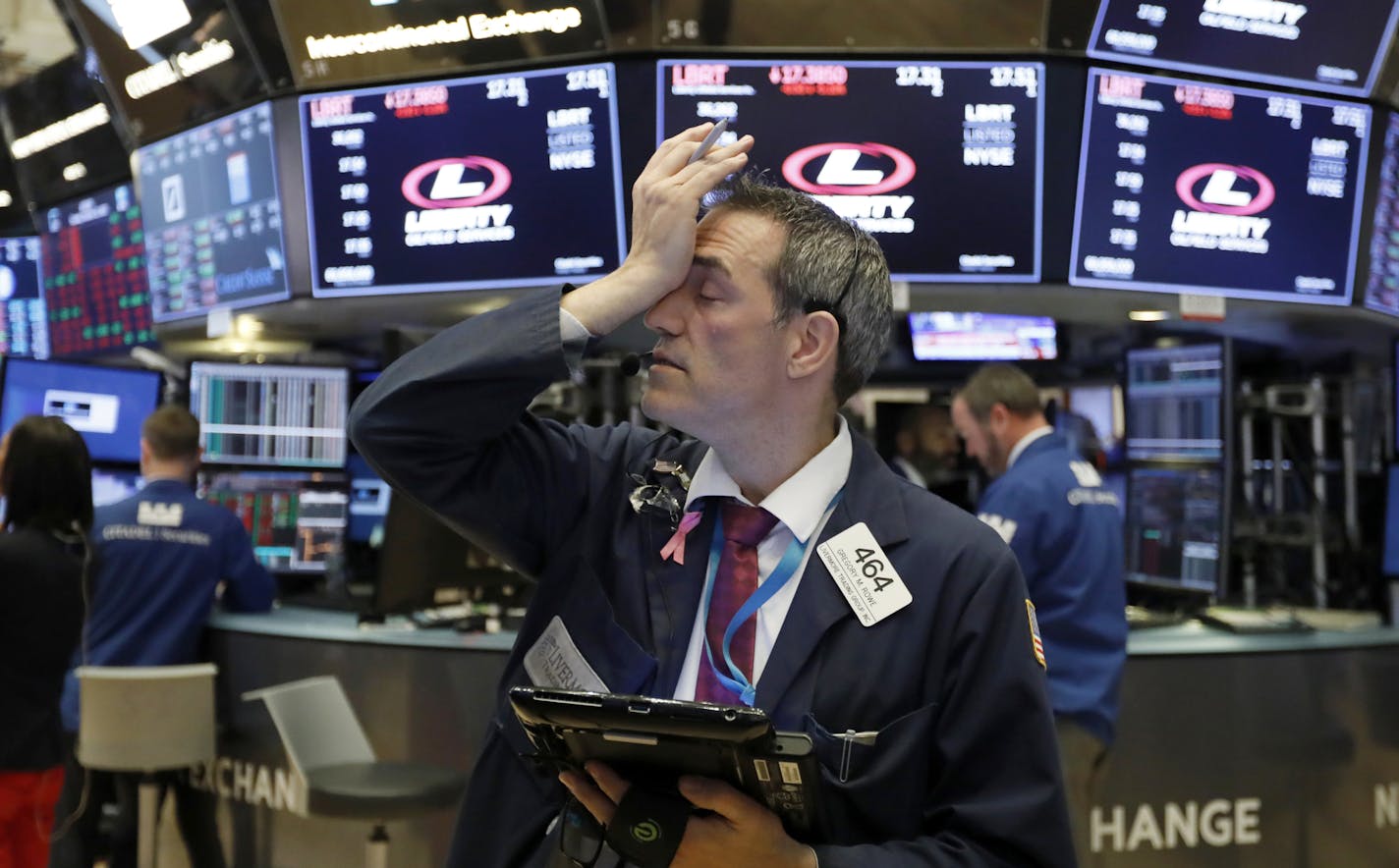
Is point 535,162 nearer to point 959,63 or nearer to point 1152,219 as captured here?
point 959,63

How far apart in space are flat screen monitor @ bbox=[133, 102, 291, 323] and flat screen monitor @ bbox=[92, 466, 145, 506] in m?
0.71

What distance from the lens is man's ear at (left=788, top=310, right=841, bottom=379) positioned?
146 cm

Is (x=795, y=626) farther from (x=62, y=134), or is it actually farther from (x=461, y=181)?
(x=62, y=134)

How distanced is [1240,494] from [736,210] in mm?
4809

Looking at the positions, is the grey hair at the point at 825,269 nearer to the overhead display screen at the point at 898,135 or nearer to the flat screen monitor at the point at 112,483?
the overhead display screen at the point at 898,135

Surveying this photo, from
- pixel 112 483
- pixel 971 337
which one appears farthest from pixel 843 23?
pixel 112 483

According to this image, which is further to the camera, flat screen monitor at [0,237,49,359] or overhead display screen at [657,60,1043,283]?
flat screen monitor at [0,237,49,359]

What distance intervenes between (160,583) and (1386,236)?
4.10 m

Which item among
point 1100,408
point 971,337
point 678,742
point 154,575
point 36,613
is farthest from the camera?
point 1100,408

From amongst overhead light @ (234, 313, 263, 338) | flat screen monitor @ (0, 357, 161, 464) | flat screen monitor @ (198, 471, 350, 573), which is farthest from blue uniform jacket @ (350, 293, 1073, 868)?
flat screen monitor @ (0, 357, 161, 464)

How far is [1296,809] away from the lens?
4082mm

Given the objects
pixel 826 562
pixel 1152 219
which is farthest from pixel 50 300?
pixel 826 562

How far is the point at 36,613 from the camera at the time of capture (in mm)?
2949

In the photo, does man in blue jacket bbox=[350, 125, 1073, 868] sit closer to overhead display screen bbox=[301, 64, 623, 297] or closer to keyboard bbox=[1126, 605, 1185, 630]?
overhead display screen bbox=[301, 64, 623, 297]
